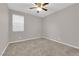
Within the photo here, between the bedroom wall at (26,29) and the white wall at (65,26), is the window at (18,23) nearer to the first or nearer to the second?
the bedroom wall at (26,29)

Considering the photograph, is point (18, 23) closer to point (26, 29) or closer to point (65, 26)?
point (26, 29)

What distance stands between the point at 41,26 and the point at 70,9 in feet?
5.12

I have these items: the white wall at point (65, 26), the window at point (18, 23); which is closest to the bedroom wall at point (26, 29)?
the window at point (18, 23)

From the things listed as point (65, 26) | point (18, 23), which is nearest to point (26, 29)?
point (18, 23)

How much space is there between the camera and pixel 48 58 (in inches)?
41.7

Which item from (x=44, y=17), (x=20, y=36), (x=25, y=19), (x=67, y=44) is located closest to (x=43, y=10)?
(x=44, y=17)

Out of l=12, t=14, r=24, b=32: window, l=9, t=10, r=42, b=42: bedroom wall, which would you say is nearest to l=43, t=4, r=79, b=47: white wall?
l=9, t=10, r=42, b=42: bedroom wall

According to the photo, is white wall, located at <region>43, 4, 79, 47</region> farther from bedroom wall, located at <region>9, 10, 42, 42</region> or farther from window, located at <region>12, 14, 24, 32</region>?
window, located at <region>12, 14, 24, 32</region>

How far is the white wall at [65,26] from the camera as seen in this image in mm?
3145

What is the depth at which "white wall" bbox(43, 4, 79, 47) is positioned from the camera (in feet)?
10.3

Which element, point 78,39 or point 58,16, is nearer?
point 78,39

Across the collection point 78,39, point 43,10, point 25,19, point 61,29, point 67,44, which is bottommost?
point 67,44

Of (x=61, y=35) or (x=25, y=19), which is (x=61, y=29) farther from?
(x=25, y=19)

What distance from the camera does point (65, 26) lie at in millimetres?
3725
